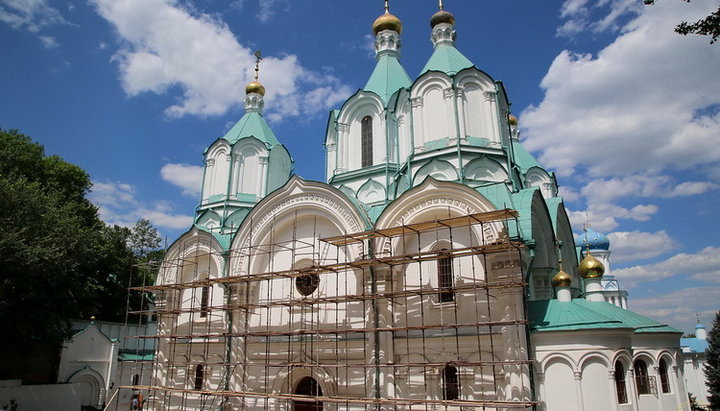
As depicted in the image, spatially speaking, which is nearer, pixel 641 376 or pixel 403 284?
pixel 641 376

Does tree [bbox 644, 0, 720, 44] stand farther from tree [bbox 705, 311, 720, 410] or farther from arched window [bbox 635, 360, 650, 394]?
tree [bbox 705, 311, 720, 410]

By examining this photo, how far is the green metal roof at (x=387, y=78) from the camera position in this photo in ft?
56.2

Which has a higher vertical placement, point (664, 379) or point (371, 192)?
point (371, 192)

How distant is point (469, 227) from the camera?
11.6m

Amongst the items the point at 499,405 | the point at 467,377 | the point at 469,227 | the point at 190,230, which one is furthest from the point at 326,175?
the point at 499,405

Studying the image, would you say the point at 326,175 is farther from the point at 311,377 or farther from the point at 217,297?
the point at 311,377

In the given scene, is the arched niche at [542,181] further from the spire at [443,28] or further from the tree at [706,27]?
the tree at [706,27]

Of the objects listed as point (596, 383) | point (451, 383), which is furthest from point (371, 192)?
point (596, 383)

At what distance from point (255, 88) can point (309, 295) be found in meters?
10.7

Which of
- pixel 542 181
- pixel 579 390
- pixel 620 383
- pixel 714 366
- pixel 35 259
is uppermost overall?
pixel 542 181

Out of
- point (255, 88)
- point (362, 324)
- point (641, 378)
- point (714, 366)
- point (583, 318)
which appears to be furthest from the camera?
point (255, 88)

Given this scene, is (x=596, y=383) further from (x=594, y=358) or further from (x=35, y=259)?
(x=35, y=259)

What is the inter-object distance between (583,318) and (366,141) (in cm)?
904

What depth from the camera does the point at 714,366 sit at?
16.5 meters
